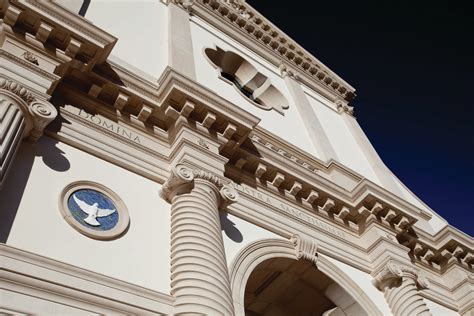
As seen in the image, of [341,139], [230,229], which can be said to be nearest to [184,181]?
[230,229]

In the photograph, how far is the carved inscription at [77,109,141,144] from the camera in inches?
394

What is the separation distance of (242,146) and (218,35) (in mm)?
8623

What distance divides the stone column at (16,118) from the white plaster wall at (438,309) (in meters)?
11.2

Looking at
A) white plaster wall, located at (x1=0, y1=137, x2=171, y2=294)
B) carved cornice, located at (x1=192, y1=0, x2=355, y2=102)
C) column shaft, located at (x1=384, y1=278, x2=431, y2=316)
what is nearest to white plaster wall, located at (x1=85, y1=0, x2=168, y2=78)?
carved cornice, located at (x1=192, y1=0, x2=355, y2=102)

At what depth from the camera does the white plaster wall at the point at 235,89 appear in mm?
15859

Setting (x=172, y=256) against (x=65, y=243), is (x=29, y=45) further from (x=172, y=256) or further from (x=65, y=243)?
(x=172, y=256)

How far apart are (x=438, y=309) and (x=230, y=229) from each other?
7.55m

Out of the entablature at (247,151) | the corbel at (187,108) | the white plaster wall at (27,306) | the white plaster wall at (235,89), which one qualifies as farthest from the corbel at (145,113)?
the white plaster wall at (27,306)

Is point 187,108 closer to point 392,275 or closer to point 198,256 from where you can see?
point 198,256

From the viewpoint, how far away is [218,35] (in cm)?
1964

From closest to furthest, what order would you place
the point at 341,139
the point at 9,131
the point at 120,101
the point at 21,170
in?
the point at 9,131 < the point at 21,170 < the point at 120,101 < the point at 341,139

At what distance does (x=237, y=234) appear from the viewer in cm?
1038

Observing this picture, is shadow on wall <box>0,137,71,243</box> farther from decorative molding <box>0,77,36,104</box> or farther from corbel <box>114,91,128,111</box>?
corbel <box>114,91,128,111</box>

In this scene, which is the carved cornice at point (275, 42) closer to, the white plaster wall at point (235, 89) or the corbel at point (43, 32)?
the white plaster wall at point (235, 89)
